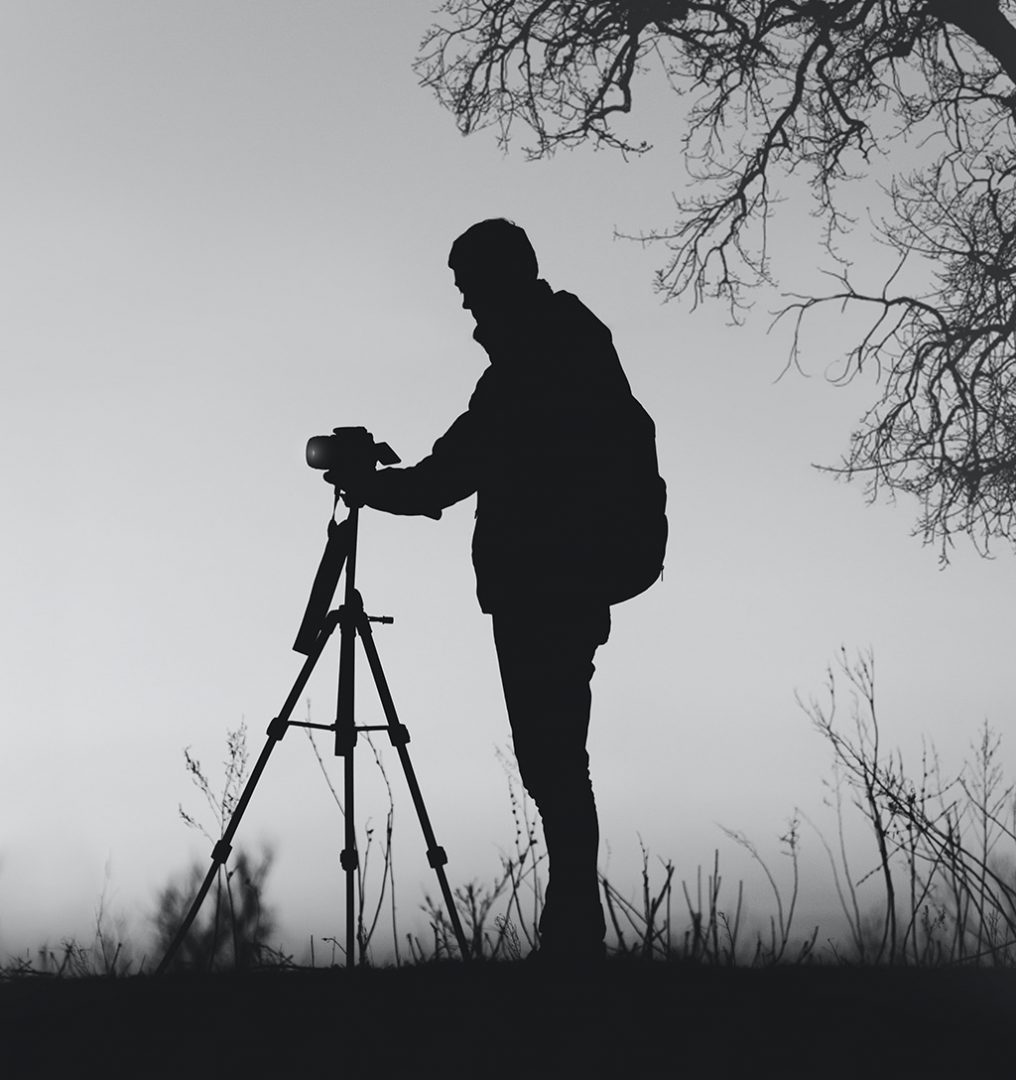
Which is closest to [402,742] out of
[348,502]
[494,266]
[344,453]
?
[348,502]

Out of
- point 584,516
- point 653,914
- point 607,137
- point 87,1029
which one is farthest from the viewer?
point 607,137

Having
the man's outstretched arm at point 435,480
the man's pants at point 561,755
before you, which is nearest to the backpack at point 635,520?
the man's pants at point 561,755

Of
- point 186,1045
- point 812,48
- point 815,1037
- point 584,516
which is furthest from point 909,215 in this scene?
point 186,1045

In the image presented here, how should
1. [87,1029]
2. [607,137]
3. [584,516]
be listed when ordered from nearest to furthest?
[87,1029] → [584,516] → [607,137]

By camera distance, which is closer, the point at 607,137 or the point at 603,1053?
the point at 603,1053

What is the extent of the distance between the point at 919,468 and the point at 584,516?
22.1 feet

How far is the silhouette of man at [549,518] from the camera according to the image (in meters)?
3.64

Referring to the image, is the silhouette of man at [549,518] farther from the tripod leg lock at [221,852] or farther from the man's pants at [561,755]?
the tripod leg lock at [221,852]

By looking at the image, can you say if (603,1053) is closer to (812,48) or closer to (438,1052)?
(438,1052)

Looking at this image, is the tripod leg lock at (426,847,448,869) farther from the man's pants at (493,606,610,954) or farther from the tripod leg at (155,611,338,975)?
the tripod leg at (155,611,338,975)

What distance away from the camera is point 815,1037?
3139 millimetres

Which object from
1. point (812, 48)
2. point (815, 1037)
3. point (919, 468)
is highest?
point (812, 48)

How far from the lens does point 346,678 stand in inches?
157

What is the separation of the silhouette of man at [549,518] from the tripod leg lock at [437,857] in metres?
0.41
